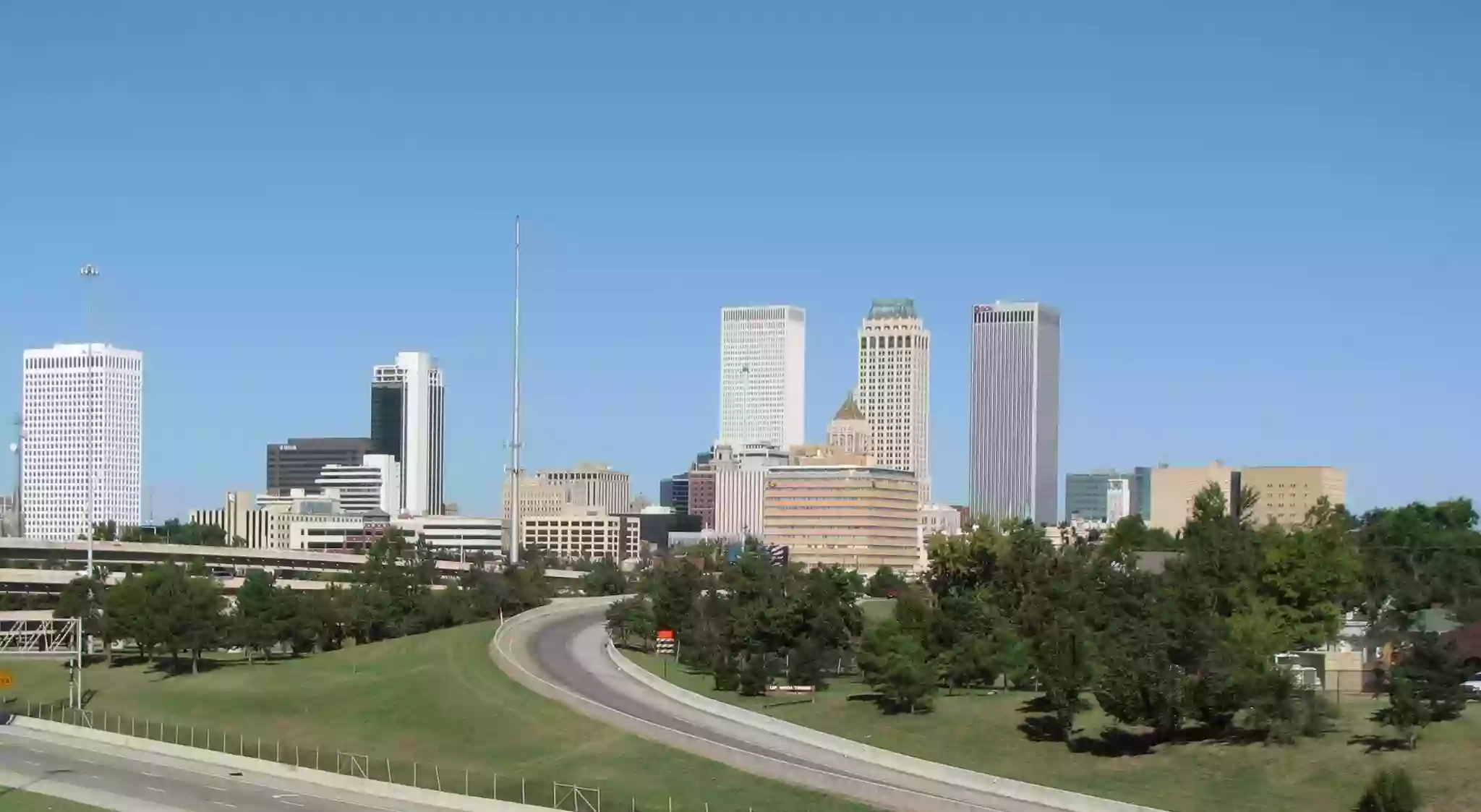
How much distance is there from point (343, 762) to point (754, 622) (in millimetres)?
33462

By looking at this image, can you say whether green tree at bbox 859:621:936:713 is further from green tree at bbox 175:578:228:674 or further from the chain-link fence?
green tree at bbox 175:578:228:674

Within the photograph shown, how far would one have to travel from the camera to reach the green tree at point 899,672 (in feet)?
313

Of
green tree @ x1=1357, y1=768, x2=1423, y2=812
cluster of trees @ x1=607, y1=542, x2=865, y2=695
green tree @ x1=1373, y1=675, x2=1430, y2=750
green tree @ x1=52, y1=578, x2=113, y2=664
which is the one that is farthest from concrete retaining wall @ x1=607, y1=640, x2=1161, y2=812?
green tree @ x1=52, y1=578, x2=113, y2=664

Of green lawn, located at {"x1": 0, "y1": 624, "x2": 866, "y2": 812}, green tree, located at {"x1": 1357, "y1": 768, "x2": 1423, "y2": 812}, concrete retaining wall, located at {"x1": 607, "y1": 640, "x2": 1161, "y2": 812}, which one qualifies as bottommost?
green lawn, located at {"x1": 0, "y1": 624, "x2": 866, "y2": 812}

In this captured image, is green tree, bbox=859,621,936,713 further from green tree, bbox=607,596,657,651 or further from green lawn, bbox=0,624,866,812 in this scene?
green tree, bbox=607,596,657,651

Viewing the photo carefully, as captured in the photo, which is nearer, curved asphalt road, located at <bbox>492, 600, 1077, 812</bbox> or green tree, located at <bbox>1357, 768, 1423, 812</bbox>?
green tree, located at <bbox>1357, 768, 1423, 812</bbox>

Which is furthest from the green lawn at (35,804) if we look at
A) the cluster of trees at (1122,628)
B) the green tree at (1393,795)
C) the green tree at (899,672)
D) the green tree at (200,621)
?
the green tree at (200,621)

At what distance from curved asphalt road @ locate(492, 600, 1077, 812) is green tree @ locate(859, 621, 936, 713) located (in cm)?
810

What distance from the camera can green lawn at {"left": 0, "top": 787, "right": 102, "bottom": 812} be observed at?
75062mm

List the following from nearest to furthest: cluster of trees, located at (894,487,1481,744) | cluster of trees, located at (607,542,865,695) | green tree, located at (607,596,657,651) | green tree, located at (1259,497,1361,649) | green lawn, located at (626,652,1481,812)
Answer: green lawn, located at (626,652,1481,812) < cluster of trees, located at (894,487,1481,744) < green tree, located at (1259,497,1361,649) < cluster of trees, located at (607,542,865,695) < green tree, located at (607,596,657,651)

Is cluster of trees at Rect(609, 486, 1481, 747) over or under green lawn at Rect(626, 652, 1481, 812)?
over

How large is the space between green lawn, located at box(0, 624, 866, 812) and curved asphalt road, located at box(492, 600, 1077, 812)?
1.24 metres

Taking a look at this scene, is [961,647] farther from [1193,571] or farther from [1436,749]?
[1436,749]

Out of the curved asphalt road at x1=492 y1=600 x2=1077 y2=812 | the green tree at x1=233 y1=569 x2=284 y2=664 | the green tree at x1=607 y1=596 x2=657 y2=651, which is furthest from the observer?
the green tree at x1=233 y1=569 x2=284 y2=664
